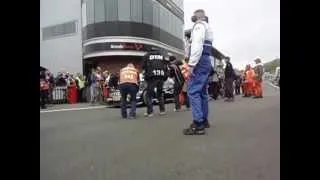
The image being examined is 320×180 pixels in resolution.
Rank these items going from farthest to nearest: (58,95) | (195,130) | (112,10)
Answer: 1. (58,95)
2. (195,130)
3. (112,10)

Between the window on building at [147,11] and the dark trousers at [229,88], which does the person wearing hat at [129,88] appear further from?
the dark trousers at [229,88]

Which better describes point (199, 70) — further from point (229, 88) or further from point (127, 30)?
point (127, 30)

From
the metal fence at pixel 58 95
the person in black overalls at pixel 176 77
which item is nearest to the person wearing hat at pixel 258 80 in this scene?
the person in black overalls at pixel 176 77

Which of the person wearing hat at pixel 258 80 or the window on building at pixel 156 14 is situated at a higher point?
the window on building at pixel 156 14

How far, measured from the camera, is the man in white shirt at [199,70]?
4.34 feet

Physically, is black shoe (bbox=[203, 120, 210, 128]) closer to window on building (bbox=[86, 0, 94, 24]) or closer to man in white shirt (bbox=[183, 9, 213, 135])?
man in white shirt (bbox=[183, 9, 213, 135])

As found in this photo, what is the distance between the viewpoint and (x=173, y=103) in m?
1.37

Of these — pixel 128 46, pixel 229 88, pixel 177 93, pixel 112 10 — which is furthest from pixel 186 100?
pixel 112 10

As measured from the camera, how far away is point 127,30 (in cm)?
127

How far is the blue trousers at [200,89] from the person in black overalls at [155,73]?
9cm

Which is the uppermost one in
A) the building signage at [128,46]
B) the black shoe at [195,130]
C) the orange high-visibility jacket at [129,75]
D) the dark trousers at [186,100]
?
the building signage at [128,46]

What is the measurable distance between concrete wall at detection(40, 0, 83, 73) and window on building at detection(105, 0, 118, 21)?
0.14 meters

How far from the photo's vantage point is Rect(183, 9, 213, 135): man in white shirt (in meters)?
1.32

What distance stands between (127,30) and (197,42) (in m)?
0.22
